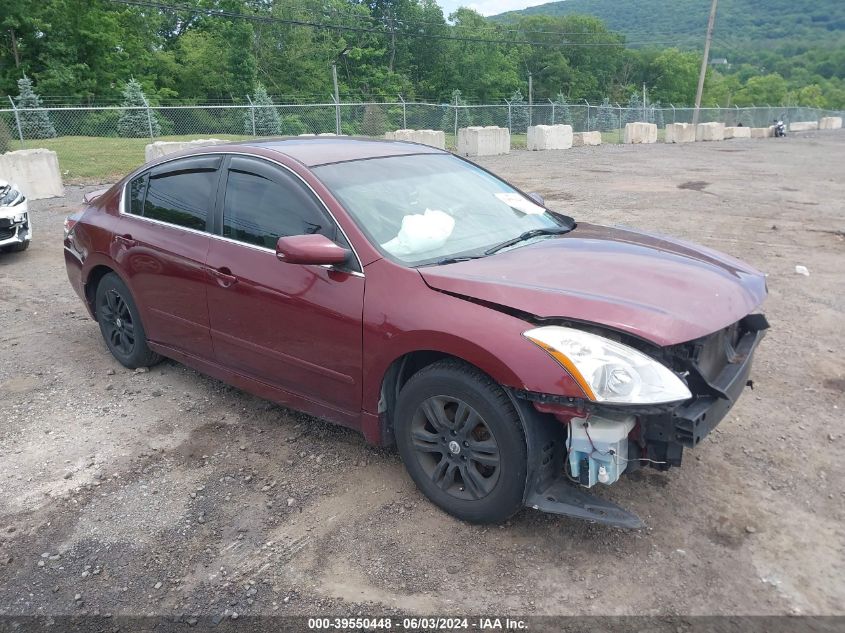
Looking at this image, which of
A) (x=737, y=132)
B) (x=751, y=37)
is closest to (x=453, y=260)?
(x=737, y=132)

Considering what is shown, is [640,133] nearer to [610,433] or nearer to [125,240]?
[125,240]

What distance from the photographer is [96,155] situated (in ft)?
63.8

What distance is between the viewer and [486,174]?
434cm

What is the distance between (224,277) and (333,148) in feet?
3.28

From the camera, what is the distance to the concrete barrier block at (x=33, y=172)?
12.9m

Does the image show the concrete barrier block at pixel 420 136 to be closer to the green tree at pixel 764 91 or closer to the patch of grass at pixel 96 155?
the patch of grass at pixel 96 155

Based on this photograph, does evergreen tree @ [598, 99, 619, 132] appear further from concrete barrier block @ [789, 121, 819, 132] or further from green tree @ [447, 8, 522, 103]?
green tree @ [447, 8, 522, 103]

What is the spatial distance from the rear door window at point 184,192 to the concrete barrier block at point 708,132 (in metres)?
40.2

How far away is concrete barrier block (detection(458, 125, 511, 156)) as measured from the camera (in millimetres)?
23375

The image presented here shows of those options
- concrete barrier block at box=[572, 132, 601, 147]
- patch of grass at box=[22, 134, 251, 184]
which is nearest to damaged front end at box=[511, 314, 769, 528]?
patch of grass at box=[22, 134, 251, 184]

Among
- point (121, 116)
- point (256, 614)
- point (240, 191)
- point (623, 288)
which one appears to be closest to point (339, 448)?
point (256, 614)

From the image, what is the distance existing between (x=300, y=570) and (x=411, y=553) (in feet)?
1.56

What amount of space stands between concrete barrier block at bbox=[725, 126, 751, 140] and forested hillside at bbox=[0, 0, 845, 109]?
735 inches

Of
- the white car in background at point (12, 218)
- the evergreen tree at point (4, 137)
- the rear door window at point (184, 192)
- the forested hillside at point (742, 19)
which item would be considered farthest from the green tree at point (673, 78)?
the rear door window at point (184, 192)
